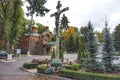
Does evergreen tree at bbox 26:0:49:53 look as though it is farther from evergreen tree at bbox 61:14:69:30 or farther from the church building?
evergreen tree at bbox 61:14:69:30

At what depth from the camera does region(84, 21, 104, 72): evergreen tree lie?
1723cm

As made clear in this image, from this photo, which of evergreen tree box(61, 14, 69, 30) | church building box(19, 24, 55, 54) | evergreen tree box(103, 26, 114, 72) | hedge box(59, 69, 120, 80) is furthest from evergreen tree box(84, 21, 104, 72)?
evergreen tree box(61, 14, 69, 30)

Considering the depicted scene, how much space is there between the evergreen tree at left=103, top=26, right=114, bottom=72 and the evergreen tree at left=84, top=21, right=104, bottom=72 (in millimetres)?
852

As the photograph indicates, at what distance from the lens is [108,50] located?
17.8 m

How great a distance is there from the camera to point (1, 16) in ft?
145

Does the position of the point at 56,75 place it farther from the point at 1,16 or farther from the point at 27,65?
the point at 1,16

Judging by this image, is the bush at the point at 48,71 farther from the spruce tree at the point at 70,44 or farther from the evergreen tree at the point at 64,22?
the spruce tree at the point at 70,44

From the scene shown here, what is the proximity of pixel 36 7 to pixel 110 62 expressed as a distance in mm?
35652

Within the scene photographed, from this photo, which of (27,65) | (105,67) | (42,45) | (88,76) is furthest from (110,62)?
(42,45)

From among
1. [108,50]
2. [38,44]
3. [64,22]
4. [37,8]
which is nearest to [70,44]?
[64,22]

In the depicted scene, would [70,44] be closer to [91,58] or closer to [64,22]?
[64,22]

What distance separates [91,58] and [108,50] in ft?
5.59

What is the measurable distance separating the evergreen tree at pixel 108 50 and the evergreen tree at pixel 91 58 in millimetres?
852

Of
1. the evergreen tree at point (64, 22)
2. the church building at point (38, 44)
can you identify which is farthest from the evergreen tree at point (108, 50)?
the evergreen tree at point (64, 22)
